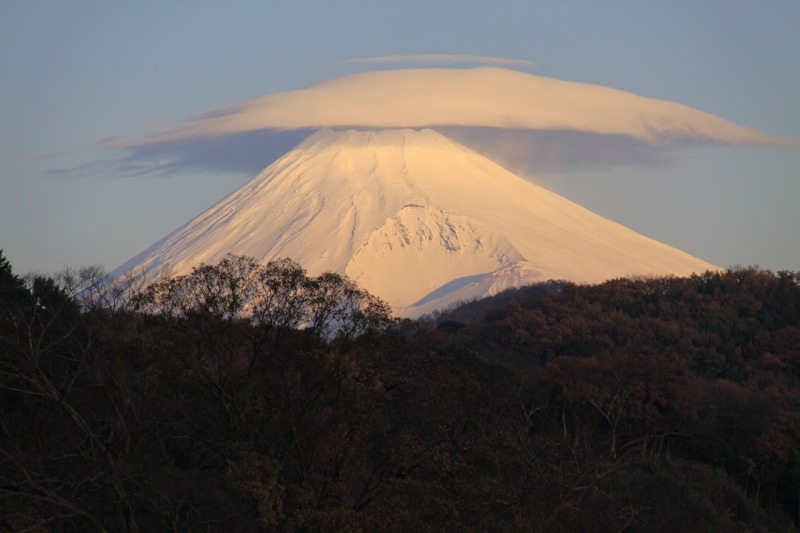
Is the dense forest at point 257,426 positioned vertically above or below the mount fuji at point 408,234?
above

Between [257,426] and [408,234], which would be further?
[408,234]

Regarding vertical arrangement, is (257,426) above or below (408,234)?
above

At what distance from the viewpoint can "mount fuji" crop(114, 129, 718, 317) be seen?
16675 cm

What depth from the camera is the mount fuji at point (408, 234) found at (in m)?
167

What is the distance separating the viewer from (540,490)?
24.6m

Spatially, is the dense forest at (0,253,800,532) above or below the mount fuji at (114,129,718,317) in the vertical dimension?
above

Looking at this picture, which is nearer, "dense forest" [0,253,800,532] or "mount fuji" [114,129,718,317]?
"dense forest" [0,253,800,532]

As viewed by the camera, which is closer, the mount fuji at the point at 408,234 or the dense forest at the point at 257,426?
the dense forest at the point at 257,426

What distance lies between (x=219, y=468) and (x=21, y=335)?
4822 mm

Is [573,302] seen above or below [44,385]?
below

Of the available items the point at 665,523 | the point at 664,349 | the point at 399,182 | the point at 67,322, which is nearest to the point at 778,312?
the point at 664,349

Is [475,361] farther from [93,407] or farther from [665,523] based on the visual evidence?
[93,407]

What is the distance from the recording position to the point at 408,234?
184m

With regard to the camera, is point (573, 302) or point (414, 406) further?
point (573, 302)
